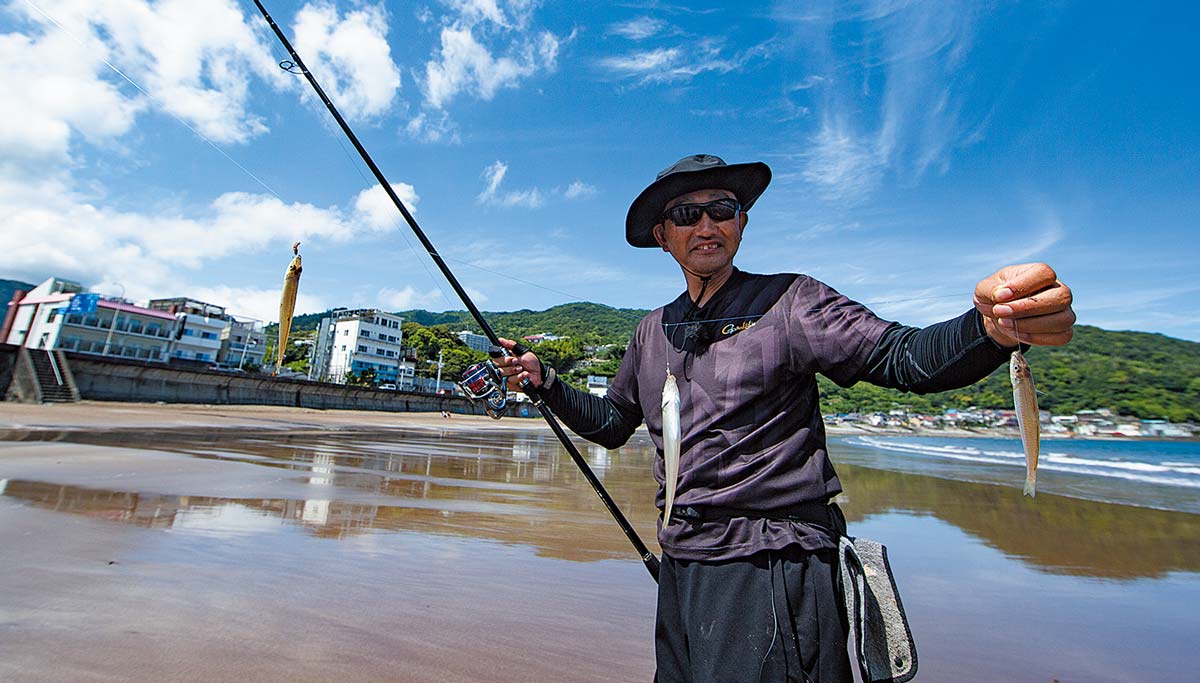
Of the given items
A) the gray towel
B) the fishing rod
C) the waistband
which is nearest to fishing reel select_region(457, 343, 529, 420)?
the fishing rod

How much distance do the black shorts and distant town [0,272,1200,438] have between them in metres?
38.8

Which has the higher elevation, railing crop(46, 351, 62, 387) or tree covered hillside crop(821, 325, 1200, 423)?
tree covered hillside crop(821, 325, 1200, 423)

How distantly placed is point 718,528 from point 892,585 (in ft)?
1.57

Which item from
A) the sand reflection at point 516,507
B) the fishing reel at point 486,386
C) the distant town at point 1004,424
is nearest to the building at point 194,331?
the sand reflection at point 516,507

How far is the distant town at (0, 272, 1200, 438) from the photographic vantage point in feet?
152

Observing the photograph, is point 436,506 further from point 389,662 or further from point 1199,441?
point 1199,441

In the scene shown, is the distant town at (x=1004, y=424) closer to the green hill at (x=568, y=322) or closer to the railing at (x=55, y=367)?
the green hill at (x=568, y=322)

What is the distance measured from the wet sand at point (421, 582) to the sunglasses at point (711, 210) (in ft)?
8.44

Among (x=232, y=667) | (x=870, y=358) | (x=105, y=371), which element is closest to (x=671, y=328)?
(x=870, y=358)

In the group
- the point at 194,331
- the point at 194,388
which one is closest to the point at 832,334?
the point at 194,388

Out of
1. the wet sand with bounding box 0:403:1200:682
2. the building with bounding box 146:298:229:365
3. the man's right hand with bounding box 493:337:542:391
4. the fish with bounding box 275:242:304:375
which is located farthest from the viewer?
the building with bounding box 146:298:229:365

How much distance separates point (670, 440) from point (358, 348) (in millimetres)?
74065

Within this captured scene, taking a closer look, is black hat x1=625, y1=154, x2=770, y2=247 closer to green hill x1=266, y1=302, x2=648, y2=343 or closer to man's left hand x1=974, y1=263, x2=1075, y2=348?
man's left hand x1=974, y1=263, x2=1075, y2=348

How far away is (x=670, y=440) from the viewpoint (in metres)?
1.66
